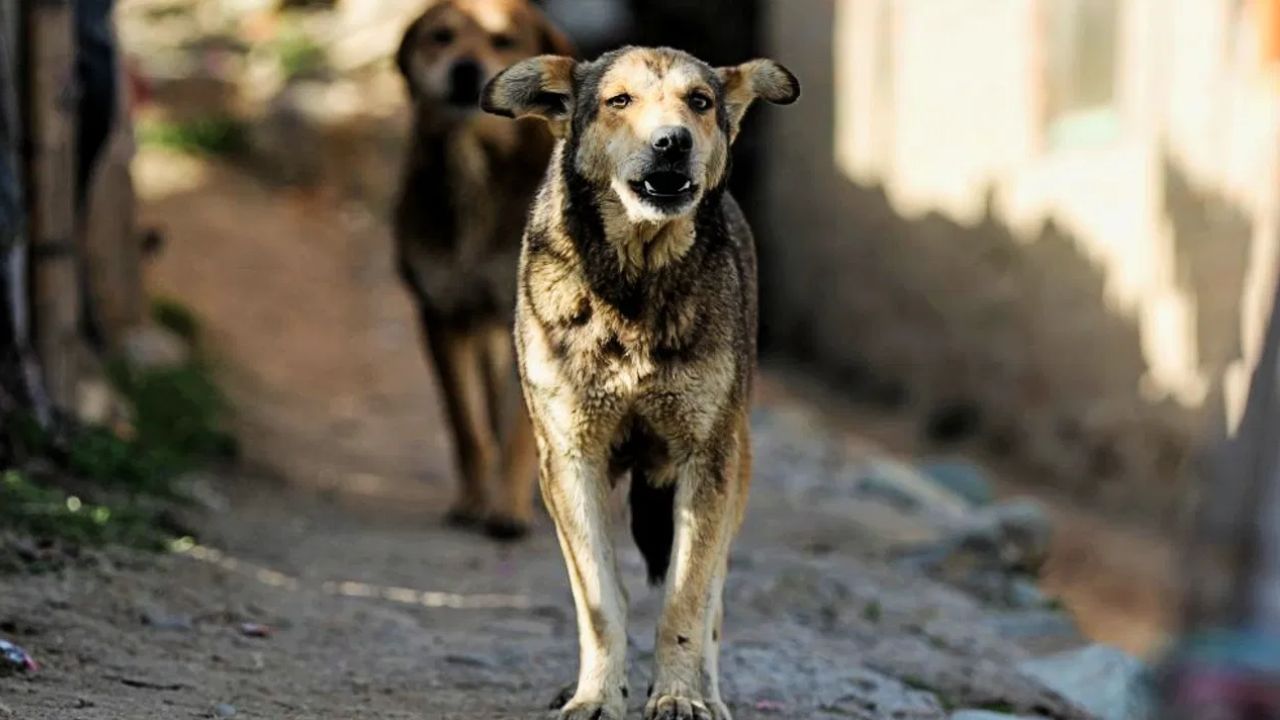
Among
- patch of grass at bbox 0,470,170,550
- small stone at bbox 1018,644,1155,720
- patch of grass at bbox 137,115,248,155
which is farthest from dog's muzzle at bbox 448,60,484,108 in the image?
patch of grass at bbox 137,115,248,155

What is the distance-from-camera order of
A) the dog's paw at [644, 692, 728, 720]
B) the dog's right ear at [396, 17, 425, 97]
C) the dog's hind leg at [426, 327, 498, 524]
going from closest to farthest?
the dog's paw at [644, 692, 728, 720] → the dog's hind leg at [426, 327, 498, 524] → the dog's right ear at [396, 17, 425, 97]

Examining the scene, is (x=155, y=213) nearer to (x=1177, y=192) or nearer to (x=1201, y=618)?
(x=1177, y=192)

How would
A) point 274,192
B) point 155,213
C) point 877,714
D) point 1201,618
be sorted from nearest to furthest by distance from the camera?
1. point 1201,618
2. point 877,714
3. point 155,213
4. point 274,192

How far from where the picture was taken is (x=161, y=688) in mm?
5164

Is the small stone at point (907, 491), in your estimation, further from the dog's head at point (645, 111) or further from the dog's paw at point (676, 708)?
the dog's paw at point (676, 708)

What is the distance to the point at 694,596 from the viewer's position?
16.4 feet

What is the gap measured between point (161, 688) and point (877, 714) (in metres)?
1.89

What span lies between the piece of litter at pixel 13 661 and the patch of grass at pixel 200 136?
1138 centimetres

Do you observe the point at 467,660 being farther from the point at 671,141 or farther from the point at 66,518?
the point at 671,141

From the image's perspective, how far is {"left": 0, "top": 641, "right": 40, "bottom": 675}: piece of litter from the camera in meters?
5.02

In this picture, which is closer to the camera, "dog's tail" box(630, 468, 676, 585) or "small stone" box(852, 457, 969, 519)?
"dog's tail" box(630, 468, 676, 585)

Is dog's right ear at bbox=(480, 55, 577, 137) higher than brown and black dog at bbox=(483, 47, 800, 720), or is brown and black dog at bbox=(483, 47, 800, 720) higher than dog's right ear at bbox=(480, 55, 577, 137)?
dog's right ear at bbox=(480, 55, 577, 137)

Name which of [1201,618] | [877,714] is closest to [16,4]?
[877,714]

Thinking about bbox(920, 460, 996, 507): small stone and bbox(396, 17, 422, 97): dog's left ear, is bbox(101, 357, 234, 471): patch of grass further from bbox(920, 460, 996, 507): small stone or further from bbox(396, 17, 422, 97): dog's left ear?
bbox(920, 460, 996, 507): small stone
